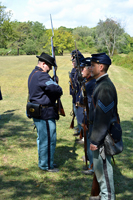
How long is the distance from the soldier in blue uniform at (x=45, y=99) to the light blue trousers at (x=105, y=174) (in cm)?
151

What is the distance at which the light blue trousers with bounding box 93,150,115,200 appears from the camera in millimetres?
3361

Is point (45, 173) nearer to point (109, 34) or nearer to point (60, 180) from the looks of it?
point (60, 180)

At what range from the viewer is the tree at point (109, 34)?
5728cm

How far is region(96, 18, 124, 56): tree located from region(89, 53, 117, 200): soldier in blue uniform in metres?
57.6

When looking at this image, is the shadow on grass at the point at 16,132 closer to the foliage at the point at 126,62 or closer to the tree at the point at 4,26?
the foliage at the point at 126,62

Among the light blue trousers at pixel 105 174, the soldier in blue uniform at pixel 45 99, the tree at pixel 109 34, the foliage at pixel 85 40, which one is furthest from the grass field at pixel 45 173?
the tree at pixel 109 34

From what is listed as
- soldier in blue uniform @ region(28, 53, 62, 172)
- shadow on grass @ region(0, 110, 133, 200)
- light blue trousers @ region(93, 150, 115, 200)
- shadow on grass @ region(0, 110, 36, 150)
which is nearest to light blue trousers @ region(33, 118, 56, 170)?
soldier in blue uniform @ region(28, 53, 62, 172)

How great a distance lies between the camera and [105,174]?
3.36 metres

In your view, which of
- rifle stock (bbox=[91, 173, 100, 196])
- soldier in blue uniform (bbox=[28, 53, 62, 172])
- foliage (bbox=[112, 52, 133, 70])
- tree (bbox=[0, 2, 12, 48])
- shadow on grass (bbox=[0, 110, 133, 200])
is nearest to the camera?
rifle stock (bbox=[91, 173, 100, 196])

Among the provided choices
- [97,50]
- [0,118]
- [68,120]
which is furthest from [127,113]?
[97,50]

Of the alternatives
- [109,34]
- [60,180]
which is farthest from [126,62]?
[60,180]

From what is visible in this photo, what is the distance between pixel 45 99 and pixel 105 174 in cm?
193

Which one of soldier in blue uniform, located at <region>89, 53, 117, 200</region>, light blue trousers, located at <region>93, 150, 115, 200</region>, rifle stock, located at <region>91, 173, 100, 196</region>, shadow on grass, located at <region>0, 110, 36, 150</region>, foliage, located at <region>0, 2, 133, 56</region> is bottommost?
shadow on grass, located at <region>0, 110, 36, 150</region>

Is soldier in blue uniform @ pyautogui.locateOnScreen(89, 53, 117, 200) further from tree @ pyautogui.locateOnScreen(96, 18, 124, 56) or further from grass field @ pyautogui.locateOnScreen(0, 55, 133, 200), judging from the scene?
tree @ pyautogui.locateOnScreen(96, 18, 124, 56)
